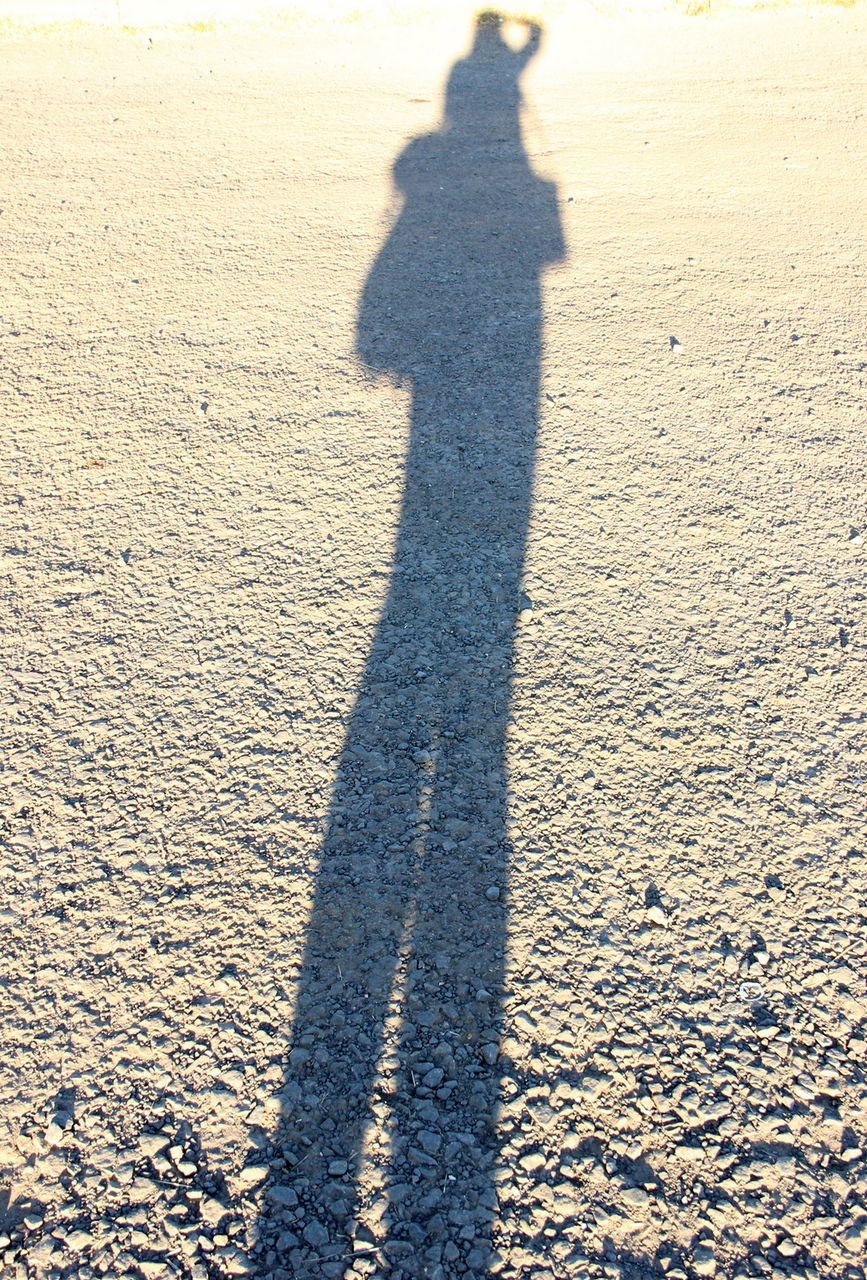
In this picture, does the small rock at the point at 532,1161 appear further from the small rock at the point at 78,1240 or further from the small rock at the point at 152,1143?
the small rock at the point at 78,1240

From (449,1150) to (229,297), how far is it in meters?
4.55

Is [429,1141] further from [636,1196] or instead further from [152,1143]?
[152,1143]

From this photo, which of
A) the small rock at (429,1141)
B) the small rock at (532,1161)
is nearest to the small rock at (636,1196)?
the small rock at (532,1161)

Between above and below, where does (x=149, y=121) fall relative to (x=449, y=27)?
below

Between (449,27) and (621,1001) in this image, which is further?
(449,27)

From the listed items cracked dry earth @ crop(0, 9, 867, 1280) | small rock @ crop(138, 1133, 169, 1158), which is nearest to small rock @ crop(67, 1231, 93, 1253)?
cracked dry earth @ crop(0, 9, 867, 1280)

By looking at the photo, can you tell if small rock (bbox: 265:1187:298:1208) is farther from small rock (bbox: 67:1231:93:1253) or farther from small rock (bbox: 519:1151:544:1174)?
small rock (bbox: 519:1151:544:1174)

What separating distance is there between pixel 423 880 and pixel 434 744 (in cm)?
48

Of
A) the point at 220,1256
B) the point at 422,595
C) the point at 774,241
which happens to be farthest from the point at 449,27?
the point at 220,1256

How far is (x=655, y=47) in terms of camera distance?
9.27 metres

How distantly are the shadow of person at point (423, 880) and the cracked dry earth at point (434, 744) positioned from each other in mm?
11

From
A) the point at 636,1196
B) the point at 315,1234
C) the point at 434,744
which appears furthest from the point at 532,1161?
the point at 434,744

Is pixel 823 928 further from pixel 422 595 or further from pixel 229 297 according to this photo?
pixel 229 297

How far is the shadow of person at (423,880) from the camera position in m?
1.92
